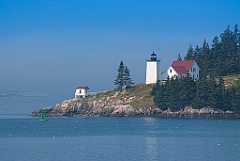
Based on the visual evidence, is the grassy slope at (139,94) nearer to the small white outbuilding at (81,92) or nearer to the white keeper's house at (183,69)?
the white keeper's house at (183,69)

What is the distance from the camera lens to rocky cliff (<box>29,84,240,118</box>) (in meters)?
137

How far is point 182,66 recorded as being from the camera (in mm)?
156750

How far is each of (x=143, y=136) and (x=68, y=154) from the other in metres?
25.1

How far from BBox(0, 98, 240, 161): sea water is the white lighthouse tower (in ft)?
101

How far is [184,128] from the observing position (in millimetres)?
110312

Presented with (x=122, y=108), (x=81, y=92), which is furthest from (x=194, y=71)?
(x=81, y=92)

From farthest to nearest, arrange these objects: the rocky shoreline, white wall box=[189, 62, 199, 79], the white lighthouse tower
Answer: white wall box=[189, 62, 199, 79] < the white lighthouse tower < the rocky shoreline

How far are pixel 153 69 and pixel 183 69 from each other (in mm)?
7541

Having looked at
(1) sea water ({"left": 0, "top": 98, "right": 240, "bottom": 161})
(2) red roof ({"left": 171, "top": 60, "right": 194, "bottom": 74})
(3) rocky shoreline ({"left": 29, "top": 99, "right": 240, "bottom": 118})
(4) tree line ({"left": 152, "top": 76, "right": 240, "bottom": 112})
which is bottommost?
(1) sea water ({"left": 0, "top": 98, "right": 240, "bottom": 161})

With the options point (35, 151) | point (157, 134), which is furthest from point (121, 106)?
point (35, 151)

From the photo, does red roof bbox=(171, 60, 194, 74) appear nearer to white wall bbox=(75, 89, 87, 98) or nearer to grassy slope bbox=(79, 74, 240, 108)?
grassy slope bbox=(79, 74, 240, 108)

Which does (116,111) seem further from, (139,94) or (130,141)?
(130,141)

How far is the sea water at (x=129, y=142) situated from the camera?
70938mm

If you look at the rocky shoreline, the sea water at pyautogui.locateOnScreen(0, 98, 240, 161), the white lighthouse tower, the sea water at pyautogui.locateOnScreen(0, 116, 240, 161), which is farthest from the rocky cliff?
the sea water at pyautogui.locateOnScreen(0, 98, 240, 161)
